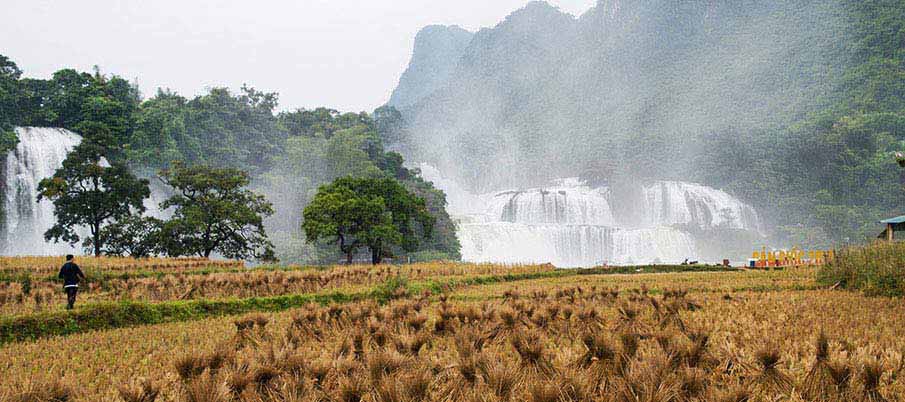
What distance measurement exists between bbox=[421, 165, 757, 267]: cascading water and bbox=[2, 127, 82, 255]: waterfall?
30.7 meters

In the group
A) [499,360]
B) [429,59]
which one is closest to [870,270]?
[499,360]

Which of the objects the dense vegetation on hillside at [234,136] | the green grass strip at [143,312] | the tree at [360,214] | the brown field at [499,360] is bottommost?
the green grass strip at [143,312]

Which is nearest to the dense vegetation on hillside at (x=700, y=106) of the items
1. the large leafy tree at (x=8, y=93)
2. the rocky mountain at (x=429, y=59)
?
the rocky mountain at (x=429, y=59)

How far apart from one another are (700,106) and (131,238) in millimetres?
89815

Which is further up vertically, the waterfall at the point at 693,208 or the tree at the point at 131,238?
the waterfall at the point at 693,208

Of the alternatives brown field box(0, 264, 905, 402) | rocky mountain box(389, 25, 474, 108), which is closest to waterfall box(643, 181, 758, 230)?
brown field box(0, 264, 905, 402)

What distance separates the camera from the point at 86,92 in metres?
47.0

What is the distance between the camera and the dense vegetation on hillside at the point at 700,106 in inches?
2653

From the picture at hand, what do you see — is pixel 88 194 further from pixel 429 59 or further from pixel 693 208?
pixel 429 59

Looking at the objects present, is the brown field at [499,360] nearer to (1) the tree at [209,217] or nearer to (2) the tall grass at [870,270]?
(2) the tall grass at [870,270]

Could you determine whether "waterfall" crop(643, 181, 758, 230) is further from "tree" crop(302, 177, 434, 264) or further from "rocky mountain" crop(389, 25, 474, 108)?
"rocky mountain" crop(389, 25, 474, 108)

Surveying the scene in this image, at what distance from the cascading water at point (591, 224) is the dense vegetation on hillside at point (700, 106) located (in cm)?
849

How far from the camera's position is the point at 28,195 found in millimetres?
36906

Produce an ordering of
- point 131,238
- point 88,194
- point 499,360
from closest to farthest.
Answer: point 499,360 → point 131,238 → point 88,194
